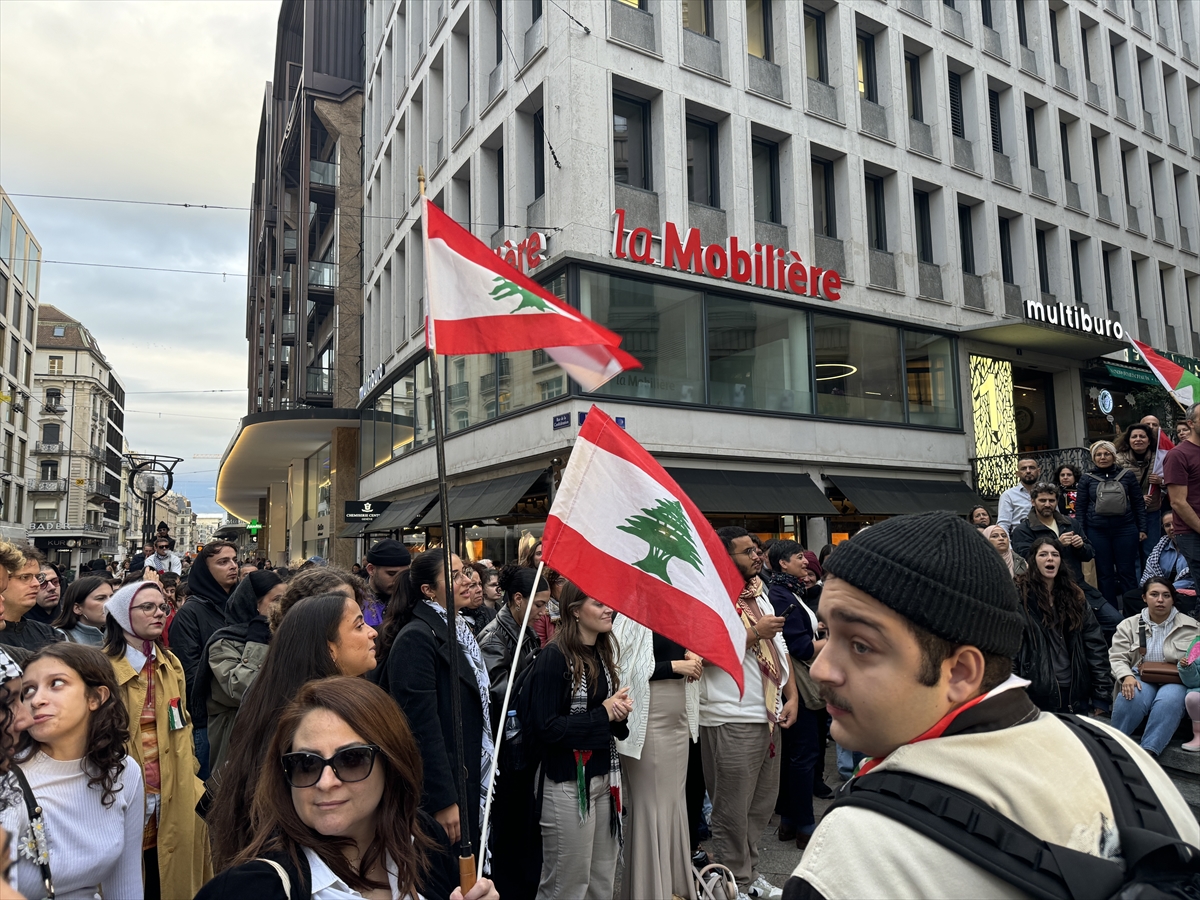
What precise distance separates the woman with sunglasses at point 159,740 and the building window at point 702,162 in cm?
1488

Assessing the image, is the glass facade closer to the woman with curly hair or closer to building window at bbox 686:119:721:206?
building window at bbox 686:119:721:206

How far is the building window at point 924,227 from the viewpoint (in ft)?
69.0

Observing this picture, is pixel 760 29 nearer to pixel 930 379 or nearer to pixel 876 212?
pixel 876 212

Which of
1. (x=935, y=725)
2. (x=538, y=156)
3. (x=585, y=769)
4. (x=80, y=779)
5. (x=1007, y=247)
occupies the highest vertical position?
(x=538, y=156)

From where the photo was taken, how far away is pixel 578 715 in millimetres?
4449

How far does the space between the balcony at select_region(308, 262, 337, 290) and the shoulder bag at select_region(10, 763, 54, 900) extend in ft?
110

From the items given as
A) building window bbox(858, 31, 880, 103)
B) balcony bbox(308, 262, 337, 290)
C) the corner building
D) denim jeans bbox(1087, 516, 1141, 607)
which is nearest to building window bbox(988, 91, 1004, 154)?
the corner building

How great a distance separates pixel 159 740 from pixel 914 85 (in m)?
22.6

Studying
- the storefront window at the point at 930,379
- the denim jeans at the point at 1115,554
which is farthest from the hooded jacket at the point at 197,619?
the storefront window at the point at 930,379

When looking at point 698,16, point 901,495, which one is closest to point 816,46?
point 698,16

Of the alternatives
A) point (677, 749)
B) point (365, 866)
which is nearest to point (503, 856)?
point (677, 749)

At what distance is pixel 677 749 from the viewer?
5.06 meters

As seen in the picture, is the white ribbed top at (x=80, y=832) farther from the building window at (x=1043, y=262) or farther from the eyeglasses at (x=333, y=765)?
the building window at (x=1043, y=262)

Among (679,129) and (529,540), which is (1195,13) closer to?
(679,129)
